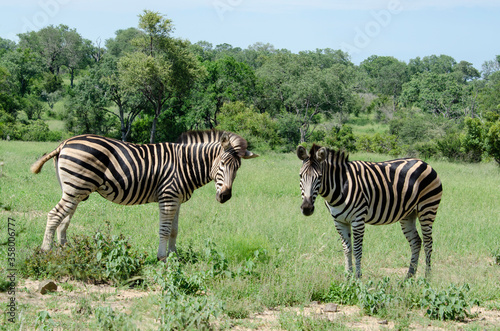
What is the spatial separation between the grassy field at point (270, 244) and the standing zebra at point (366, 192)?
733 mm

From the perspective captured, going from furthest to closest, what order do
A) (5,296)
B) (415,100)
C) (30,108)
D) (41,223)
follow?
(415,100) → (30,108) → (41,223) → (5,296)

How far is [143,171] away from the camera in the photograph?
7691mm

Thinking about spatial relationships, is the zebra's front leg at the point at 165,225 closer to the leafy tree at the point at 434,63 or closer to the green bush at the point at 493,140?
the green bush at the point at 493,140

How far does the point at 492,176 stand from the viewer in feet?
72.5

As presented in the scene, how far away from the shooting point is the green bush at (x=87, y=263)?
267 inches

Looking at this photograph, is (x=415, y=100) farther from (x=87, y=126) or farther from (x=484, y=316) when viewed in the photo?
(x=484, y=316)

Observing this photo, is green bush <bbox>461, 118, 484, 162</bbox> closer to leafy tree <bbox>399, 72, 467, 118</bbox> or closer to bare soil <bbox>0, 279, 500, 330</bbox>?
bare soil <bbox>0, 279, 500, 330</bbox>

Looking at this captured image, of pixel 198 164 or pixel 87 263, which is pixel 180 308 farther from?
pixel 198 164

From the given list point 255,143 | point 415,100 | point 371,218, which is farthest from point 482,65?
point 371,218

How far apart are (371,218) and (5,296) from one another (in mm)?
5443

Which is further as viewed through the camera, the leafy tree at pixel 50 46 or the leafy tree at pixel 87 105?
the leafy tree at pixel 50 46

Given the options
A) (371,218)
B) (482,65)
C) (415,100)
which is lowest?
(371,218)

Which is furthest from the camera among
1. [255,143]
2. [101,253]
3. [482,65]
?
[482,65]

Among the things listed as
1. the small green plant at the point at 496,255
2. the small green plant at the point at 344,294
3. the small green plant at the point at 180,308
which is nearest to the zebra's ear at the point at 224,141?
the small green plant at the point at 180,308
